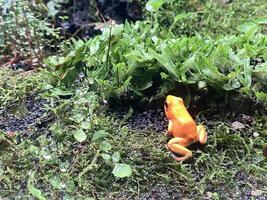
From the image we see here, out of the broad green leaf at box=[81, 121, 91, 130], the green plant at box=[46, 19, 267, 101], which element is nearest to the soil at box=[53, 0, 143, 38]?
the green plant at box=[46, 19, 267, 101]

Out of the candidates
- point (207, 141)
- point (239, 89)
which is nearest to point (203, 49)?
point (239, 89)

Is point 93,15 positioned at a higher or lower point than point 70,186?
lower

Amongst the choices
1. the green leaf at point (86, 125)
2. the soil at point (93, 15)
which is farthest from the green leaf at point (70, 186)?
the soil at point (93, 15)

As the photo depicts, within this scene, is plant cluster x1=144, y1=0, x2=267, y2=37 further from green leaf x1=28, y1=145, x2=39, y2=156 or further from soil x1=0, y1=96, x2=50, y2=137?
green leaf x1=28, y1=145, x2=39, y2=156

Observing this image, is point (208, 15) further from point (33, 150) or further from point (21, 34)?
point (33, 150)


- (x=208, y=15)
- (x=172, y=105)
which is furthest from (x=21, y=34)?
(x=172, y=105)

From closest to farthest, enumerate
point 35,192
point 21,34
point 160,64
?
point 35,192 < point 160,64 < point 21,34

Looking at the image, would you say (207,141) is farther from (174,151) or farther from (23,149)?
Answer: (23,149)
